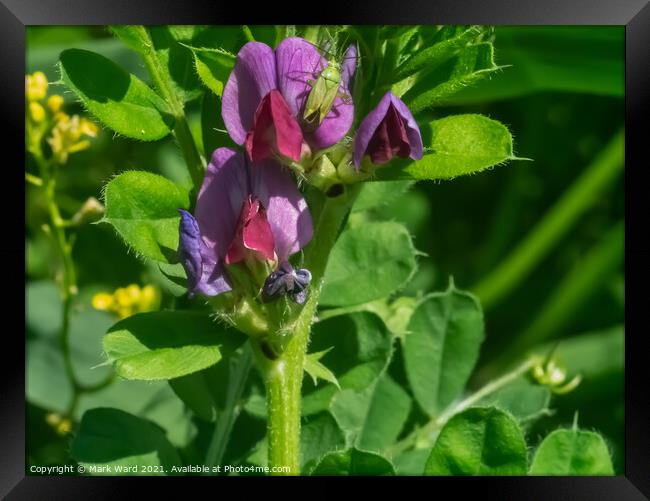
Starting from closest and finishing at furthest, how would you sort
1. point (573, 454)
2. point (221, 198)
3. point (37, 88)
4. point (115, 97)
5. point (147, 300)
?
1. point (221, 198)
2. point (115, 97)
3. point (573, 454)
4. point (37, 88)
5. point (147, 300)

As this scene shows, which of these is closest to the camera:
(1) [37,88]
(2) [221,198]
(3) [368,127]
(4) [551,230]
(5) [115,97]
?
(3) [368,127]

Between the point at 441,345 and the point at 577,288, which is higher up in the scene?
the point at 441,345

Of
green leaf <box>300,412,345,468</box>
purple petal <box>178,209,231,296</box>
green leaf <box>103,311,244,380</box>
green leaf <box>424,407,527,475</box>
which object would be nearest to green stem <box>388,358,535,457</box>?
green leaf <box>300,412,345,468</box>

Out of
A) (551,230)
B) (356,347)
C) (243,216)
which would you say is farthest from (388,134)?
(551,230)

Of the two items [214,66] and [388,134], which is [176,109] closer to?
[214,66]

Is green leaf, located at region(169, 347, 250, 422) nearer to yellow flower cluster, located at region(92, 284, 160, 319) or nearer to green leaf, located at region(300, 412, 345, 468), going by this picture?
green leaf, located at region(300, 412, 345, 468)

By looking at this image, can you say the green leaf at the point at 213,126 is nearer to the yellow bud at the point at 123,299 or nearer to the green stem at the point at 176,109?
the green stem at the point at 176,109

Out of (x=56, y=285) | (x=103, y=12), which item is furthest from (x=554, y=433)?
(x=56, y=285)
